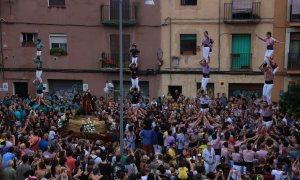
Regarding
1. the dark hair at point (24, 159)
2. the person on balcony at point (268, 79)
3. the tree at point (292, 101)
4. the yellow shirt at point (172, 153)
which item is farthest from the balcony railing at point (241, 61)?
the dark hair at point (24, 159)

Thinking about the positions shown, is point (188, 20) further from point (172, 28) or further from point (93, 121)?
point (93, 121)

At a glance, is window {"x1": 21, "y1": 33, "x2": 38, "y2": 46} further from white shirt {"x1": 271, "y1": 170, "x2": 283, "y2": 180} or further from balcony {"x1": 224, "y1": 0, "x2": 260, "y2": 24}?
white shirt {"x1": 271, "y1": 170, "x2": 283, "y2": 180}

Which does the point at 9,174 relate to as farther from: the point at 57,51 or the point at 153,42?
the point at 57,51

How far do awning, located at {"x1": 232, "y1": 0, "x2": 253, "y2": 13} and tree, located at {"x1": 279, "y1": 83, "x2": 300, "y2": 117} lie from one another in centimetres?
915

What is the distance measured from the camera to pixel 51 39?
98.5 ft

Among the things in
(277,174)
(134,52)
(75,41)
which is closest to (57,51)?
(75,41)

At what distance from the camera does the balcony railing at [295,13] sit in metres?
26.8

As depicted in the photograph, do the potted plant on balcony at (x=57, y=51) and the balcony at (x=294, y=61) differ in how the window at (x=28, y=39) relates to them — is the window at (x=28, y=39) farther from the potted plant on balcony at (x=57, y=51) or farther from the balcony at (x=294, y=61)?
the balcony at (x=294, y=61)

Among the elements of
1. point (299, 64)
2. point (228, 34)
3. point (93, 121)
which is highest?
point (228, 34)

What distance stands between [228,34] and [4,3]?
14.2 meters

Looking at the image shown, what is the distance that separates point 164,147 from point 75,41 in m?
16.0

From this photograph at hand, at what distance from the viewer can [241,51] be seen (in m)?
28.2

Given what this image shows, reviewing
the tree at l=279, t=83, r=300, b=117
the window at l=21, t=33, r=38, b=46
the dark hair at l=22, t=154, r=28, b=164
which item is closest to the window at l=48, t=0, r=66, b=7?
the window at l=21, t=33, r=38, b=46

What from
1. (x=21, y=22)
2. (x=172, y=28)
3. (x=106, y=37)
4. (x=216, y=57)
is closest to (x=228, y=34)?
(x=216, y=57)
